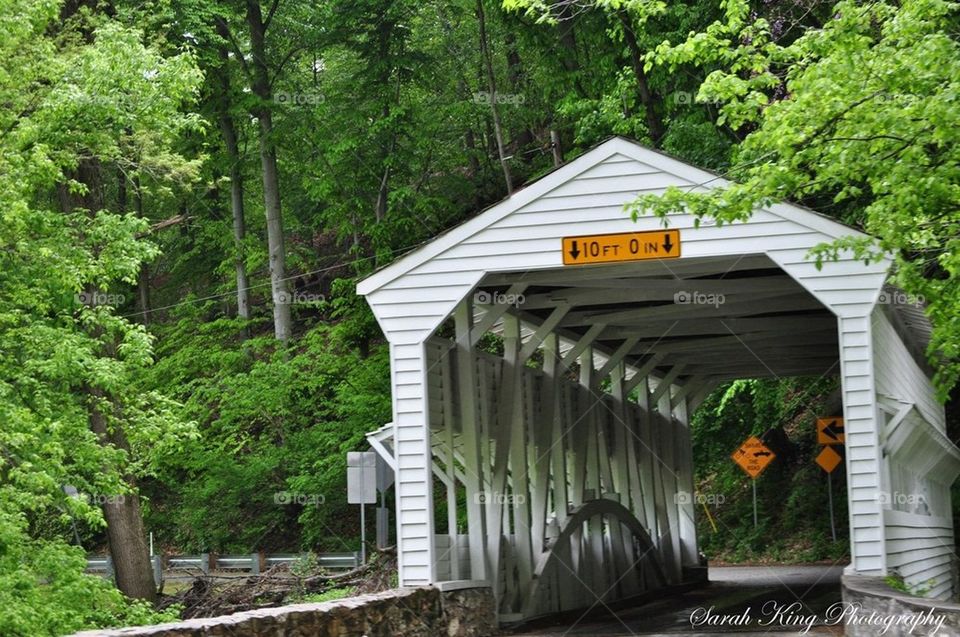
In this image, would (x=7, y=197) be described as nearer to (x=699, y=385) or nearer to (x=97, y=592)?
(x=97, y=592)

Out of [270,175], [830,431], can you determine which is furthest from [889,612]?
[270,175]

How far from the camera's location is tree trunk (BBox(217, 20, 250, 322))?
105 ft

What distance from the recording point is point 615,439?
20734 millimetres

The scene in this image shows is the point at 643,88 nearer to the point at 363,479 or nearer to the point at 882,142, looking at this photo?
the point at 363,479

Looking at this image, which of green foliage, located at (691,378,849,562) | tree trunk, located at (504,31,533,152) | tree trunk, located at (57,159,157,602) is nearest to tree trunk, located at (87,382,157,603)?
tree trunk, located at (57,159,157,602)

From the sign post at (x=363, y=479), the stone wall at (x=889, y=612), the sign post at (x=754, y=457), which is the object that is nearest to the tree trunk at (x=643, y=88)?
the sign post at (x=754, y=457)

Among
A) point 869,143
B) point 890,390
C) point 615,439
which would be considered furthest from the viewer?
point 615,439

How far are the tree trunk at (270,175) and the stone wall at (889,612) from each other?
19988 millimetres

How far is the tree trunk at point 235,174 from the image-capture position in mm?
32031

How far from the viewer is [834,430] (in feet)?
87.5

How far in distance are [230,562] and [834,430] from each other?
11724 mm

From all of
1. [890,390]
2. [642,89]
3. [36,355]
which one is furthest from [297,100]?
[890,390]

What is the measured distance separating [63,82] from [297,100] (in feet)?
49.4

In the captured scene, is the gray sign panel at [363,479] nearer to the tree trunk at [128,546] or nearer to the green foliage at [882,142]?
the tree trunk at [128,546]
